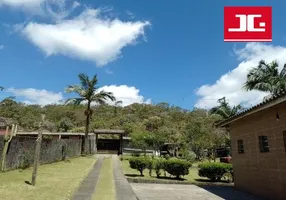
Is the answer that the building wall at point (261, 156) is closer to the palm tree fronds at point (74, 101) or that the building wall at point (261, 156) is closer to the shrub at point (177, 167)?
the shrub at point (177, 167)

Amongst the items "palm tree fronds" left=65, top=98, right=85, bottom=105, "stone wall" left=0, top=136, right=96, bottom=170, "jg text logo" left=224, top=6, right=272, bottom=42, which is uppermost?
"palm tree fronds" left=65, top=98, right=85, bottom=105

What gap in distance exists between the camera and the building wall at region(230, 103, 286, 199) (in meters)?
9.94

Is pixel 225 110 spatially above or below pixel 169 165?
above

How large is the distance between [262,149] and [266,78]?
1526 cm

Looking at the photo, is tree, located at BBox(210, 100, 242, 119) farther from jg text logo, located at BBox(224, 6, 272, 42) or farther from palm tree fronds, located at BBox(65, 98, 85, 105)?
→ jg text logo, located at BBox(224, 6, 272, 42)

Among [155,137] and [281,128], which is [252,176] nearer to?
[281,128]

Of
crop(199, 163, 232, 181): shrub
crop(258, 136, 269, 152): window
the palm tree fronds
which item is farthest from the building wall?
the palm tree fronds

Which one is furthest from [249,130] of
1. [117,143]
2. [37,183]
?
[117,143]

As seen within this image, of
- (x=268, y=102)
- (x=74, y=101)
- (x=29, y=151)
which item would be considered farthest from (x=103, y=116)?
(x=268, y=102)

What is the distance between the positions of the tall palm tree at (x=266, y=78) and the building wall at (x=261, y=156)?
38.5ft

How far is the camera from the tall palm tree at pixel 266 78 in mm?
24397

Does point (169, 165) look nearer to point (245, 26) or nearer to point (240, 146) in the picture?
point (240, 146)

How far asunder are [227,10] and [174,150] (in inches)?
1425

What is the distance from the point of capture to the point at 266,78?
82.6 ft
